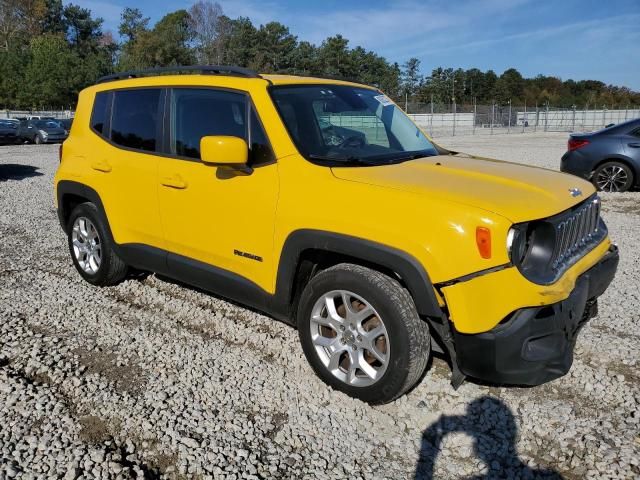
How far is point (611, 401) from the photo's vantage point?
3.36 meters

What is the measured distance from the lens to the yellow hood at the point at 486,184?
9.57ft

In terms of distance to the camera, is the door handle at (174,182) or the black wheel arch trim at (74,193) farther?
the black wheel arch trim at (74,193)

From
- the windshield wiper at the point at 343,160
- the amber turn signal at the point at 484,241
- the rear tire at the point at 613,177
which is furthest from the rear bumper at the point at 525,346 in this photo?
the rear tire at the point at 613,177

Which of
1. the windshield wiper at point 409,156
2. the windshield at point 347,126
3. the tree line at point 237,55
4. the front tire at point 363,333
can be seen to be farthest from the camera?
the tree line at point 237,55

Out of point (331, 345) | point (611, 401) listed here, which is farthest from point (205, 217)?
point (611, 401)

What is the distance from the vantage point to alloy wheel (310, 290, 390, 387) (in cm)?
321

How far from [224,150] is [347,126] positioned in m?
1.01

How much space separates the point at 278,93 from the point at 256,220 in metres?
0.88

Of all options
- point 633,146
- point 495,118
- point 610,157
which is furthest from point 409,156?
point 495,118

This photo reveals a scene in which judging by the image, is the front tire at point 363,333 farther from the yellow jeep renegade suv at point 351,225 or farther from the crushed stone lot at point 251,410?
the crushed stone lot at point 251,410

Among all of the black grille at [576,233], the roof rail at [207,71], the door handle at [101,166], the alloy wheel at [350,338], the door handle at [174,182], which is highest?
the roof rail at [207,71]

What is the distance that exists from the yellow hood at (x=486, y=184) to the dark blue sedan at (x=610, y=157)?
722 cm

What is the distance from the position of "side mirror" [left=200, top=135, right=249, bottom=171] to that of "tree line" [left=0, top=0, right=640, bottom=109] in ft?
205

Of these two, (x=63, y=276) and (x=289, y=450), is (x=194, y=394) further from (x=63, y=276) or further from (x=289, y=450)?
(x=63, y=276)
